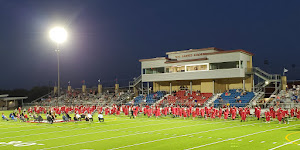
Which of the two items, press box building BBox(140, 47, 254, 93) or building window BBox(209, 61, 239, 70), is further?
press box building BBox(140, 47, 254, 93)

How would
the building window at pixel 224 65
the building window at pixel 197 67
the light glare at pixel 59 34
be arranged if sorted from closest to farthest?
the light glare at pixel 59 34, the building window at pixel 224 65, the building window at pixel 197 67

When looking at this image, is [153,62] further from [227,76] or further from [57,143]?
[57,143]

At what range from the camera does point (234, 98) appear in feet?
136

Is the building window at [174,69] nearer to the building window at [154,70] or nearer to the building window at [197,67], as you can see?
the building window at [197,67]

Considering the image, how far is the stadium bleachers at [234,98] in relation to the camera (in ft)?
127

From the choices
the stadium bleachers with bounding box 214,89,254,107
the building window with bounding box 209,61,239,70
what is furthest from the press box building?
the stadium bleachers with bounding box 214,89,254,107

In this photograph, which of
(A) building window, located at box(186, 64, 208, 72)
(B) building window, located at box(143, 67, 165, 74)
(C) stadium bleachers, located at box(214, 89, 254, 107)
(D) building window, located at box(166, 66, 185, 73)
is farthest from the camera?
(B) building window, located at box(143, 67, 165, 74)

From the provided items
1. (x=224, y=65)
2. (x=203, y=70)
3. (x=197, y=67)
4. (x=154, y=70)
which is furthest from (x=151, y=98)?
(x=224, y=65)

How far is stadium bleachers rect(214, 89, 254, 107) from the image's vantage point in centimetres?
3875

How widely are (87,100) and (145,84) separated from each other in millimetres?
Answer: 10873

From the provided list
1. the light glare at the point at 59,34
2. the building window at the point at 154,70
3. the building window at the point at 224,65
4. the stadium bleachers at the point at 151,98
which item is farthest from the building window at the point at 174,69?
the light glare at the point at 59,34

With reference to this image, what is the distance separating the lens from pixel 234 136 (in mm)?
18562

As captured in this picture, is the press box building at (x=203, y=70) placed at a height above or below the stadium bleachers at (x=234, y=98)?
above

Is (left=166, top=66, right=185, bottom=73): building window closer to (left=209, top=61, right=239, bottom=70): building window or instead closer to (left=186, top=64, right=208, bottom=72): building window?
(left=186, top=64, right=208, bottom=72): building window
